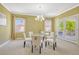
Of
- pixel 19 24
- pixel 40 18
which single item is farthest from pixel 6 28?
pixel 40 18

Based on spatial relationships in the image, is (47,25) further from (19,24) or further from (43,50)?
(19,24)

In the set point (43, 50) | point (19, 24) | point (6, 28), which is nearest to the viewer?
point (43, 50)

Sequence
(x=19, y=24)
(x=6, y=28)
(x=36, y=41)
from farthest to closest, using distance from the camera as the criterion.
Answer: (x=6, y=28)
(x=19, y=24)
(x=36, y=41)

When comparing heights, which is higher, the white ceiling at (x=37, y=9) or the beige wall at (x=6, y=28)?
the white ceiling at (x=37, y=9)

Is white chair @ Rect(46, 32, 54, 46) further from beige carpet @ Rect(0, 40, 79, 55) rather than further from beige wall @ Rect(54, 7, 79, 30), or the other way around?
beige wall @ Rect(54, 7, 79, 30)

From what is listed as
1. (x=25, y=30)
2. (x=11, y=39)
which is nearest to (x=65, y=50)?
(x=25, y=30)

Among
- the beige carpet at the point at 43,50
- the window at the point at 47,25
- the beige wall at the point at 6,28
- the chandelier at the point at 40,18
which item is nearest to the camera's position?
the beige carpet at the point at 43,50

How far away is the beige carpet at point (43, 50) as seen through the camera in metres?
3.71

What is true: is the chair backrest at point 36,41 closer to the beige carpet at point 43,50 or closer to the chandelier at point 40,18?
the beige carpet at point 43,50

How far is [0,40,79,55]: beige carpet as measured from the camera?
371cm

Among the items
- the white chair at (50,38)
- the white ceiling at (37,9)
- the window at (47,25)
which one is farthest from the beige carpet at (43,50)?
the white ceiling at (37,9)

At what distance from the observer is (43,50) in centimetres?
387

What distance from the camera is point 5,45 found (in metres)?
4.05

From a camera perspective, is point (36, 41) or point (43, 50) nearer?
point (43, 50)
